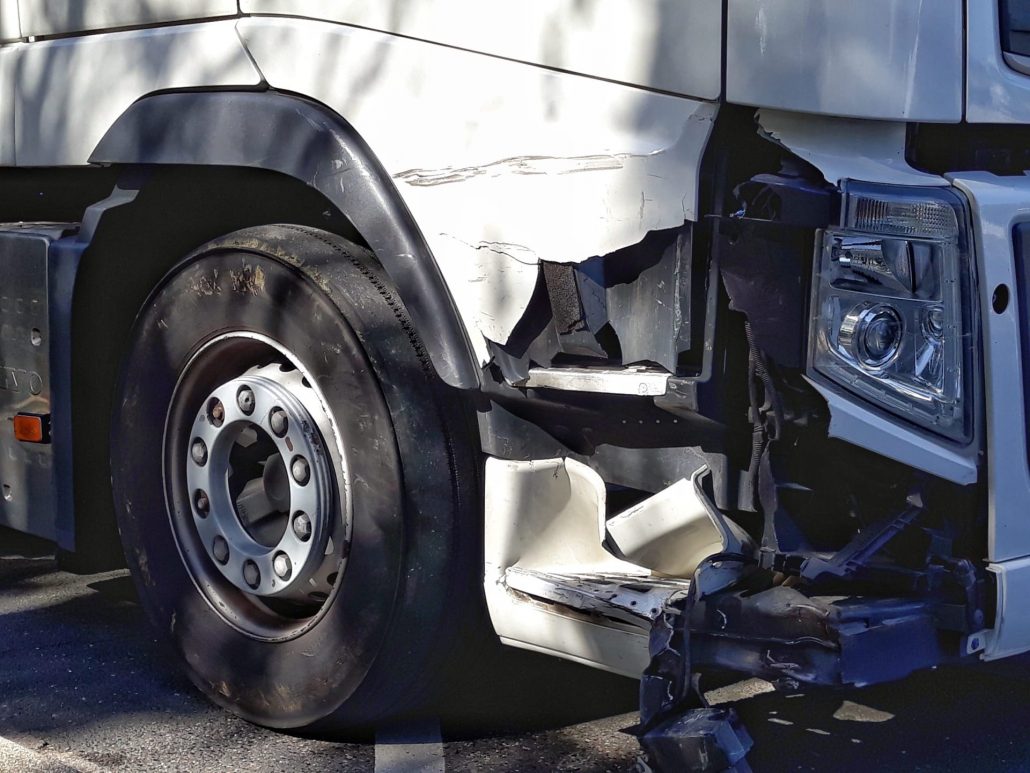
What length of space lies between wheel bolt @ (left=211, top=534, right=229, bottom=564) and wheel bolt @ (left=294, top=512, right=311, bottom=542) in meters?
0.27

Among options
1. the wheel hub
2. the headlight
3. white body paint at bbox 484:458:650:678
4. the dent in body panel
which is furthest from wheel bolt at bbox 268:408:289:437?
the headlight

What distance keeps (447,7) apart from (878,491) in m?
1.24

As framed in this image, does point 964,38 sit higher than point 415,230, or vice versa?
point 964,38

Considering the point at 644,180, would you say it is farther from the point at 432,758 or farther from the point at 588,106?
the point at 432,758

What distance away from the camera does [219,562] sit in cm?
334

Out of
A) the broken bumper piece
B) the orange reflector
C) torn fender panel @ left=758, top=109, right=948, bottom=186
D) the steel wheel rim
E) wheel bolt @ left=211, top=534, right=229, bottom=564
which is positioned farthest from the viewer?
the orange reflector

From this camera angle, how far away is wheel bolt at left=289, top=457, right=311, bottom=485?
308 cm

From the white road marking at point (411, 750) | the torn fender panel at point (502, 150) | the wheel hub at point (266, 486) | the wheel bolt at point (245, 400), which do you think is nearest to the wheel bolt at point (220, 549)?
the wheel hub at point (266, 486)

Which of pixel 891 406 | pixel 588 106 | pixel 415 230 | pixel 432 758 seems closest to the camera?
pixel 891 406

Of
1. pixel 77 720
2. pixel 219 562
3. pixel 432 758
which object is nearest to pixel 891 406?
pixel 432 758

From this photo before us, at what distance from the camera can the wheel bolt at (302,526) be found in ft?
10.1

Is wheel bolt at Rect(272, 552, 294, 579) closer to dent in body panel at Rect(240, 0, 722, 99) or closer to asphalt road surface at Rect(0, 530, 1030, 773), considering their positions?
asphalt road surface at Rect(0, 530, 1030, 773)

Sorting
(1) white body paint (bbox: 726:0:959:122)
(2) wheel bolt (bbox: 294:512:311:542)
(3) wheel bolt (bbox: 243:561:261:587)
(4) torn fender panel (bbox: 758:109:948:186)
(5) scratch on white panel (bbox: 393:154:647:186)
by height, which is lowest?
(3) wheel bolt (bbox: 243:561:261:587)

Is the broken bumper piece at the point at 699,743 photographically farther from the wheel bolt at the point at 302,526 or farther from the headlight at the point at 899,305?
the wheel bolt at the point at 302,526
